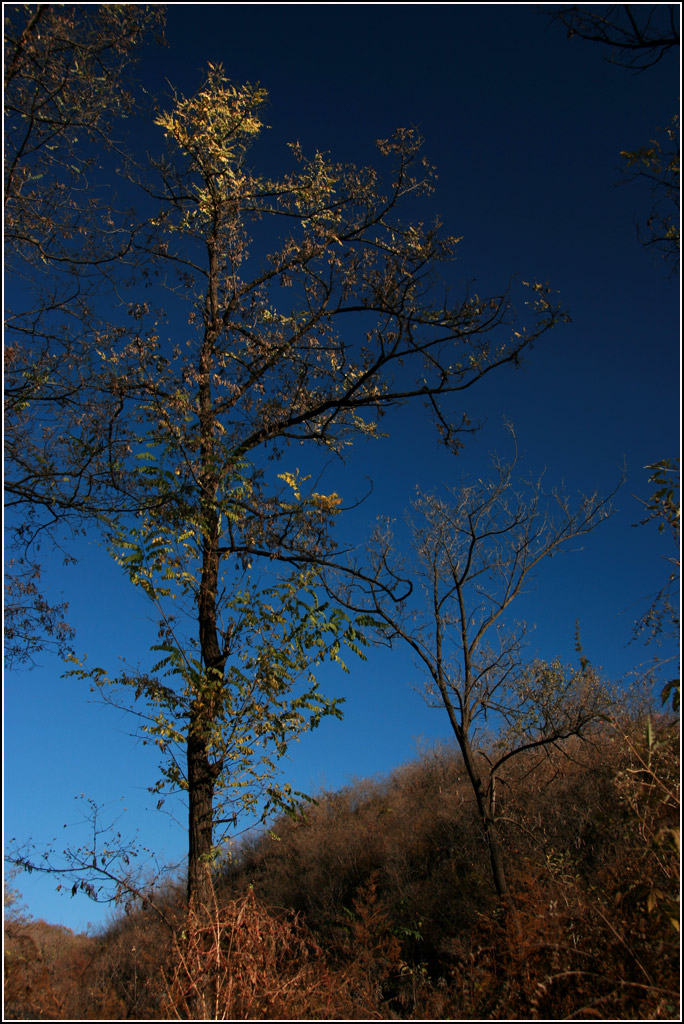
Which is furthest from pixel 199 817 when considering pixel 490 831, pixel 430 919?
pixel 430 919

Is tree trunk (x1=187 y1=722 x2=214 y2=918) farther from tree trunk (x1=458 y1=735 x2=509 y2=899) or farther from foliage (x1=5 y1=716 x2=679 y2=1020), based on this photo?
tree trunk (x1=458 y1=735 x2=509 y2=899)

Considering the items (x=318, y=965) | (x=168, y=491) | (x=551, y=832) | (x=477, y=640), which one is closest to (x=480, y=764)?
(x=551, y=832)

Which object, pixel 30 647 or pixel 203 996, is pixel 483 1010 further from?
pixel 30 647

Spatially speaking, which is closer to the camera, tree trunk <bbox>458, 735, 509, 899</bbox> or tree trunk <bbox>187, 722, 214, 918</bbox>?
tree trunk <bbox>187, 722, 214, 918</bbox>

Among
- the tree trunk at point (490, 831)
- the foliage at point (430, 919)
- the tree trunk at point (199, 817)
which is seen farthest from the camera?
Result: the tree trunk at point (490, 831)

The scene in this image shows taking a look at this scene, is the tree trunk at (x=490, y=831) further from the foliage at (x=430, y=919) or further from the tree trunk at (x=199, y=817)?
the tree trunk at (x=199, y=817)

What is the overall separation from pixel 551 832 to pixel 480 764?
17.3 feet

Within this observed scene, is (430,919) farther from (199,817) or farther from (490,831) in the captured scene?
(199,817)

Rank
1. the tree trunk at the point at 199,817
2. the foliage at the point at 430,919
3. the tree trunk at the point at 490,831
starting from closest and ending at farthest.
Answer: the foliage at the point at 430,919
the tree trunk at the point at 199,817
the tree trunk at the point at 490,831

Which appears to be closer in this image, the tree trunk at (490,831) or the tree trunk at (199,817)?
the tree trunk at (199,817)

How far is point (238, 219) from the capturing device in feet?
32.0

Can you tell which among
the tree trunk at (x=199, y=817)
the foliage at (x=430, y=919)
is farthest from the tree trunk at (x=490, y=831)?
the tree trunk at (x=199, y=817)

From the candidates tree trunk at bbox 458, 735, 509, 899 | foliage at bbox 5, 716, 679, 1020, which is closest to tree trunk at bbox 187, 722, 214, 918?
foliage at bbox 5, 716, 679, 1020

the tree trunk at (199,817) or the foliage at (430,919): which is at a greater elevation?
the tree trunk at (199,817)
